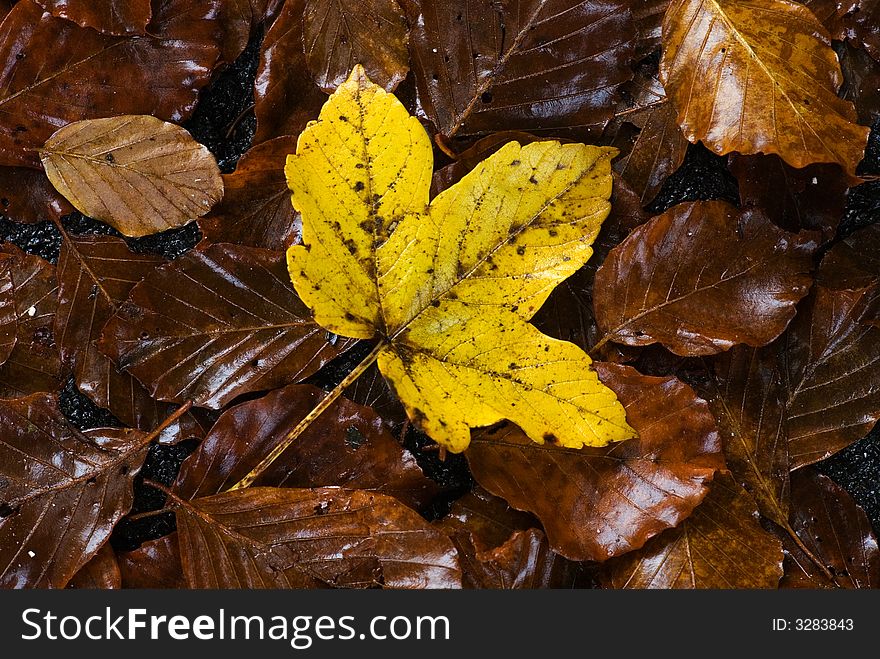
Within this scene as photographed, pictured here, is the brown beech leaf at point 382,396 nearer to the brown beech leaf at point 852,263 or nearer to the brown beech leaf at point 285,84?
the brown beech leaf at point 285,84

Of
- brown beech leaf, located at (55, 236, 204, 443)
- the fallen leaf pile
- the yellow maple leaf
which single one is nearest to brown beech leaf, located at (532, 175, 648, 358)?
the fallen leaf pile

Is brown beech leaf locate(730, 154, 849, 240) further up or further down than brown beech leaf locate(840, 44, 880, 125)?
further down

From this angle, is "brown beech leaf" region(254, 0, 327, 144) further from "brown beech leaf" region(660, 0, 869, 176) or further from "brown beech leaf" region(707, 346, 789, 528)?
"brown beech leaf" region(707, 346, 789, 528)

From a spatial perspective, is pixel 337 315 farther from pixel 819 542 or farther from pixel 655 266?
pixel 819 542

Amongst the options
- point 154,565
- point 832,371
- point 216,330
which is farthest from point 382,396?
point 832,371

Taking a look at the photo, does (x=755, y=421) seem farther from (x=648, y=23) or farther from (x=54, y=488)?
(x=54, y=488)

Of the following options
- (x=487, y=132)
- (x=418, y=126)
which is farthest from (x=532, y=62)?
(x=418, y=126)
